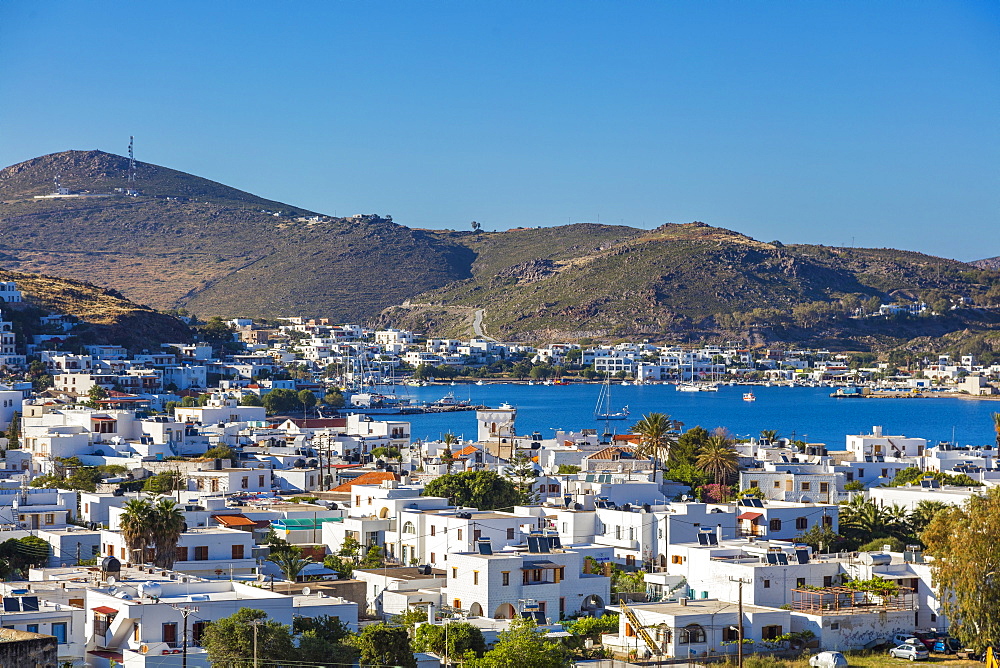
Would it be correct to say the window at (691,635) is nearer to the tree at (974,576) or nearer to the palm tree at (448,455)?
the tree at (974,576)

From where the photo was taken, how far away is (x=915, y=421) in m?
109

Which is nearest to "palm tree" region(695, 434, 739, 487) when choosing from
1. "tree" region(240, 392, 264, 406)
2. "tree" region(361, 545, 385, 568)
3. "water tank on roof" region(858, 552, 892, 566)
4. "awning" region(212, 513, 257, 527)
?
"tree" region(361, 545, 385, 568)

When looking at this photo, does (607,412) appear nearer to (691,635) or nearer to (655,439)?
(655,439)

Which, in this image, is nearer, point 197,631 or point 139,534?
point 197,631

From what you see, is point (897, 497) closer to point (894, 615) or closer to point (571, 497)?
point (571, 497)

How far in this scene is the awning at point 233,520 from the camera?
3048 centimetres

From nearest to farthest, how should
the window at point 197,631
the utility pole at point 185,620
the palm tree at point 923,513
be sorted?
the utility pole at point 185,620, the window at point 197,631, the palm tree at point 923,513

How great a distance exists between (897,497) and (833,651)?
46.3 ft

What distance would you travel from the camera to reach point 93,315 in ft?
353

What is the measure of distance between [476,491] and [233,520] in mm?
7728

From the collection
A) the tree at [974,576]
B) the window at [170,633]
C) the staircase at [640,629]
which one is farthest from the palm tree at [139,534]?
the tree at [974,576]

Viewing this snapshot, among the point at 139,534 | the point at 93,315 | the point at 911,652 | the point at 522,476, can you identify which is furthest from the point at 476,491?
the point at 93,315

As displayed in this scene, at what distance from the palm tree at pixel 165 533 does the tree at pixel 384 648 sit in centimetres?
659

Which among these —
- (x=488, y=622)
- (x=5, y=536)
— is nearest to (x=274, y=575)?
(x=488, y=622)
